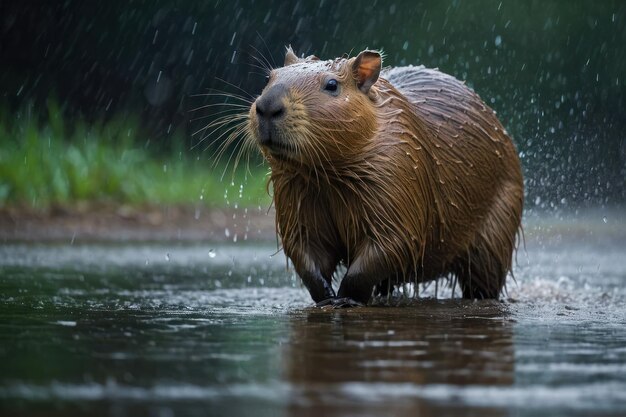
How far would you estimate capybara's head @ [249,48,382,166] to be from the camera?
5.36 metres

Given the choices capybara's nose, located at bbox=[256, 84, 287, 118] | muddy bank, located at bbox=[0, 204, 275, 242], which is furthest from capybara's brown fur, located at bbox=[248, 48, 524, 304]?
muddy bank, located at bbox=[0, 204, 275, 242]

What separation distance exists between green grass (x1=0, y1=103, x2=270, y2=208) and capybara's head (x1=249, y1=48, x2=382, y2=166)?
5.84m

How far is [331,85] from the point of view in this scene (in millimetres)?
5609

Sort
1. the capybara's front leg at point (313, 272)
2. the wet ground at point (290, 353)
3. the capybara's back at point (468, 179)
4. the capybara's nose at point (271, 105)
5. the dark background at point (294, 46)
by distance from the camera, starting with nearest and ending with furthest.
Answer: the wet ground at point (290, 353) < the capybara's nose at point (271, 105) < the capybara's front leg at point (313, 272) < the capybara's back at point (468, 179) < the dark background at point (294, 46)

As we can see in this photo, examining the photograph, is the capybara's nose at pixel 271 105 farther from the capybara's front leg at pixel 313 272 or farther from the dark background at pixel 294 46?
the dark background at pixel 294 46

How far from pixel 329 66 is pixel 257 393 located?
3.02m

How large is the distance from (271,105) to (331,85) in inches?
16.0

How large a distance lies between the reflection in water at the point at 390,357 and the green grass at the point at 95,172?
22.5 ft

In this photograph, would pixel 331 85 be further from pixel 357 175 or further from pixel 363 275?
pixel 363 275

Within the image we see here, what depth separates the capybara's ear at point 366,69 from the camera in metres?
5.75

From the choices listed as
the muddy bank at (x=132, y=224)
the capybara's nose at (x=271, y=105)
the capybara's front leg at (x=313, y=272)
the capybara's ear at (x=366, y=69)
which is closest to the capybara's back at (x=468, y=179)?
the capybara's ear at (x=366, y=69)

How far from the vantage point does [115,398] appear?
9.47ft

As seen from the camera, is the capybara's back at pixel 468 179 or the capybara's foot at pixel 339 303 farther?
the capybara's back at pixel 468 179

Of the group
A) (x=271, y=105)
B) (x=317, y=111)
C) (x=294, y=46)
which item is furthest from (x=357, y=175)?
(x=294, y=46)
